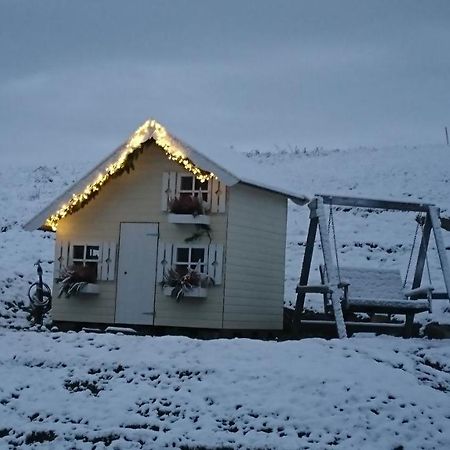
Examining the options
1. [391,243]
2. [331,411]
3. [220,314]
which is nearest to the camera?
[331,411]

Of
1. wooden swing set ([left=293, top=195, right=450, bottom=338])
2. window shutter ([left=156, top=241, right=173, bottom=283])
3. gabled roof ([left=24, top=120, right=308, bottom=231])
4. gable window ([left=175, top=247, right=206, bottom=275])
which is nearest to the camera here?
wooden swing set ([left=293, top=195, right=450, bottom=338])

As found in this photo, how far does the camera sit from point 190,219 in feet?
51.5

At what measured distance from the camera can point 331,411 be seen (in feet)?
31.4

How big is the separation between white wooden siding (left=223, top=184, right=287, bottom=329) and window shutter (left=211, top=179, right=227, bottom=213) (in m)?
0.13

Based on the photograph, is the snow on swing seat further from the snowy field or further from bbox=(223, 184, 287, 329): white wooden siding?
bbox=(223, 184, 287, 329): white wooden siding

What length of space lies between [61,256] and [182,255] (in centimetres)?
266

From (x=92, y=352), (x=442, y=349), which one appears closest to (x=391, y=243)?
(x=442, y=349)

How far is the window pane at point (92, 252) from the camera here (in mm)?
16922

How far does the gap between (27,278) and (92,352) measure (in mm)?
10156

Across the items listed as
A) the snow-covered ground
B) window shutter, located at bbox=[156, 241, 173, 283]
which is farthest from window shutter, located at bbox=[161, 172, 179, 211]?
the snow-covered ground

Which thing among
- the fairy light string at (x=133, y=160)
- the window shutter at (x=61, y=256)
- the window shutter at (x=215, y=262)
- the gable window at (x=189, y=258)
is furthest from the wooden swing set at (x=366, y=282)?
the window shutter at (x=61, y=256)

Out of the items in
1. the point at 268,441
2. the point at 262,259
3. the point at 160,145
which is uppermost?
the point at 160,145

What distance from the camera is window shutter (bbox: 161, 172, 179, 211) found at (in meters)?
16.3

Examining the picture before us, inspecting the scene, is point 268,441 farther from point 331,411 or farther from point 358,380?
point 358,380
